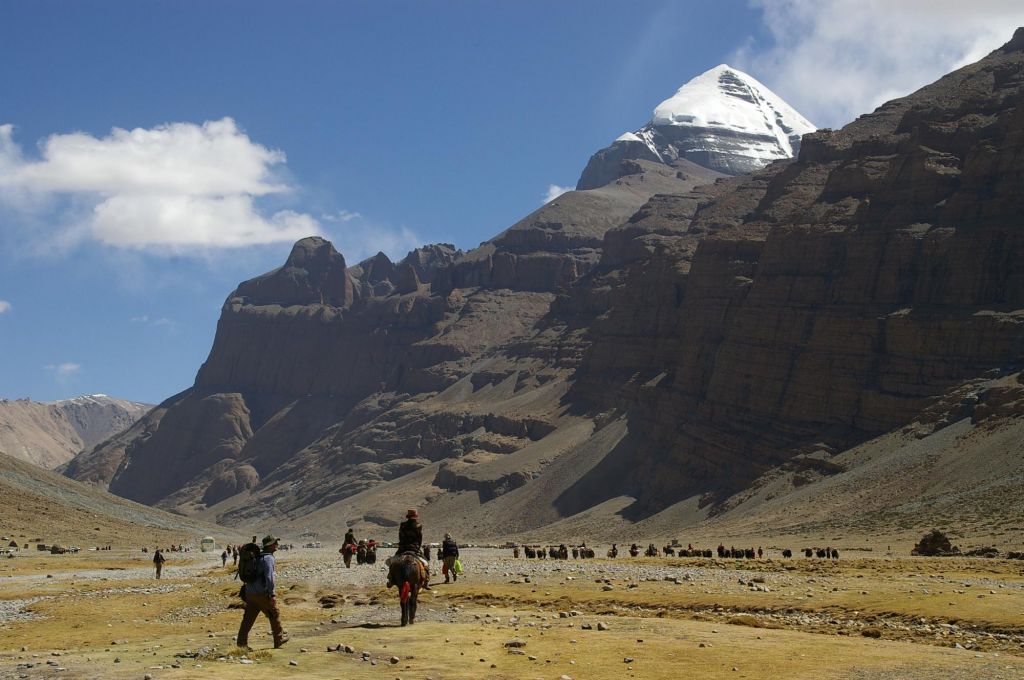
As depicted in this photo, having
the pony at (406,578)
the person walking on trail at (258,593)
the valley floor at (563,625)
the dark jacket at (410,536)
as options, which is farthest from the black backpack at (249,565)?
the dark jacket at (410,536)

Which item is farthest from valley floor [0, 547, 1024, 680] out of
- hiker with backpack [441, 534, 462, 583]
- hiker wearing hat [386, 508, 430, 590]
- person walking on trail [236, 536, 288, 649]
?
hiker wearing hat [386, 508, 430, 590]

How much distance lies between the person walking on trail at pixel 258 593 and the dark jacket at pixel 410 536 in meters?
7.19

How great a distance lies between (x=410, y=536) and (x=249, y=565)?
834 centimetres

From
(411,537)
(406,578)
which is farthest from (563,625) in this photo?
(411,537)

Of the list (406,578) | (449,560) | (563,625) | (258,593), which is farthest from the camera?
(449,560)

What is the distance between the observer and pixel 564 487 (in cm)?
17600

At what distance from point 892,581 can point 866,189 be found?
449 ft

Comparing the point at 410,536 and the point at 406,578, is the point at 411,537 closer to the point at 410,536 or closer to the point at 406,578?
the point at 410,536

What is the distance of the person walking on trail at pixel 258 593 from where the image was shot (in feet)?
83.7

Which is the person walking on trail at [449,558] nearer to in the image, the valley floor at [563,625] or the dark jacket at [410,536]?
the valley floor at [563,625]

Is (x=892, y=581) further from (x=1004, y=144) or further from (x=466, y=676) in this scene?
(x=1004, y=144)

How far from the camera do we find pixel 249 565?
25.5 m

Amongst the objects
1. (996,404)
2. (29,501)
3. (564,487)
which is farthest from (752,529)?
(29,501)

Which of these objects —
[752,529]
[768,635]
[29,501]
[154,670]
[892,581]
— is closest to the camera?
[154,670]
